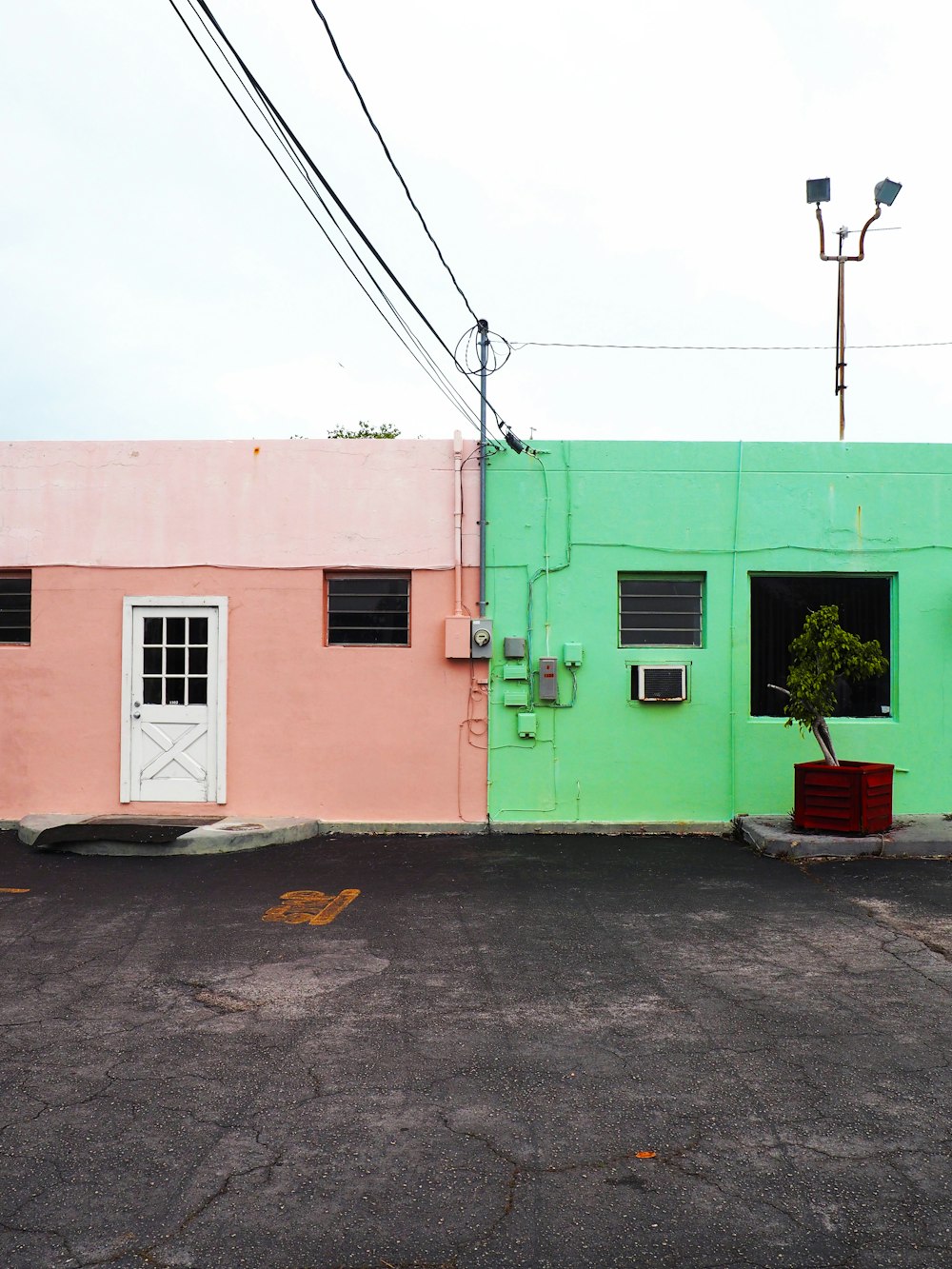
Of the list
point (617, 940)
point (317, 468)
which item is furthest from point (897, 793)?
point (317, 468)

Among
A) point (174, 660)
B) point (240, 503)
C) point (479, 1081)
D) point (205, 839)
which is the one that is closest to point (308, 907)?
point (205, 839)

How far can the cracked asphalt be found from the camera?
329 centimetres

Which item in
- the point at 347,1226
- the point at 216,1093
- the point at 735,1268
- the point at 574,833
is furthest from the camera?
the point at 574,833

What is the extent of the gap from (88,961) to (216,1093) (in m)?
2.33

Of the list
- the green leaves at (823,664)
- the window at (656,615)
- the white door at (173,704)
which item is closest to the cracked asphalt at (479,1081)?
the green leaves at (823,664)

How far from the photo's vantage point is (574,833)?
35.6 ft

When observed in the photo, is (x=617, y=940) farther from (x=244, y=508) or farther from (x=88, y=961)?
(x=244, y=508)

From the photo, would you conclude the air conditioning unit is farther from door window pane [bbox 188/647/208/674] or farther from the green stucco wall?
door window pane [bbox 188/647/208/674]

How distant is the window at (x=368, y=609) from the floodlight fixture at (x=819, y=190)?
20.7ft

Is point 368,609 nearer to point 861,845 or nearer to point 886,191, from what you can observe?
point 861,845

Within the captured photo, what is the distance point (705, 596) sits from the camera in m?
11.1

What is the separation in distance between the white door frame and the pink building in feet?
0.07

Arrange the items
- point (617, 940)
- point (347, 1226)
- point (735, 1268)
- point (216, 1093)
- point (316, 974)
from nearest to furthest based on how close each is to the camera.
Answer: point (735, 1268) → point (347, 1226) → point (216, 1093) → point (316, 974) → point (617, 940)

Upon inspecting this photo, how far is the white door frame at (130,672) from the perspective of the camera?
11.1m
